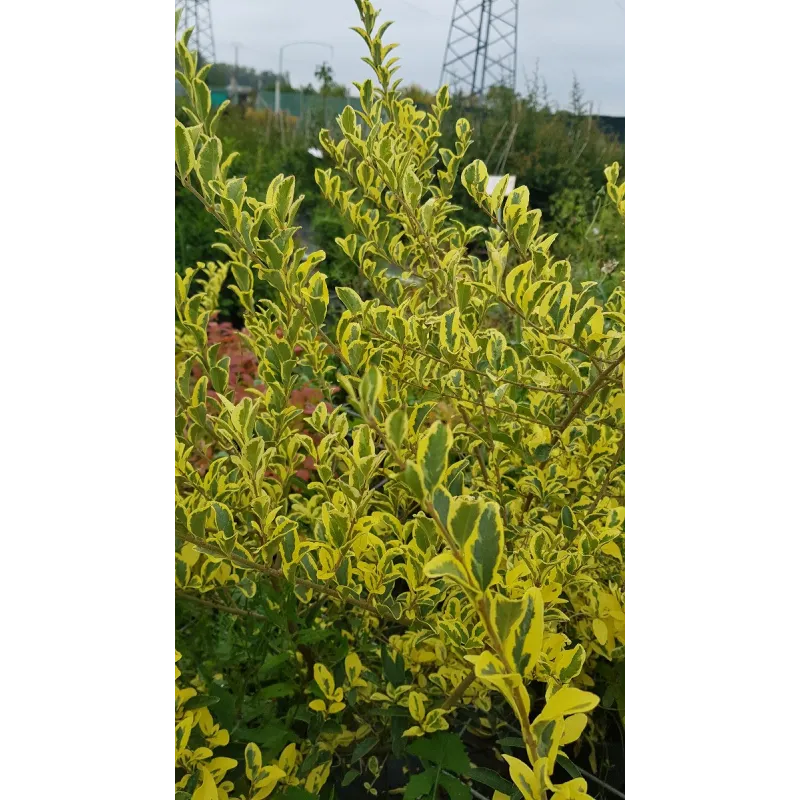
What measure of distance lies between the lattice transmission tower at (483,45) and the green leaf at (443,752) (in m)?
0.88

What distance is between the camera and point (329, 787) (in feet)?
3.14

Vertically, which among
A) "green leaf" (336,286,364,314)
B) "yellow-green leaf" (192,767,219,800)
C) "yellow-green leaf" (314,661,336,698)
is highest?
"green leaf" (336,286,364,314)

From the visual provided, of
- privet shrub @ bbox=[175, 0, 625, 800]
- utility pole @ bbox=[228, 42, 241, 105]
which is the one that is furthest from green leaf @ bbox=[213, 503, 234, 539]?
utility pole @ bbox=[228, 42, 241, 105]

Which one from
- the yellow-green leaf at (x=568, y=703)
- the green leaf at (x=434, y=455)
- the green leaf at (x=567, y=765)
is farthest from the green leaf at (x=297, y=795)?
the green leaf at (x=434, y=455)

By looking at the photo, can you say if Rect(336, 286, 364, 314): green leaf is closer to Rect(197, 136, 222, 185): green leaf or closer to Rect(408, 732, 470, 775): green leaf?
Rect(197, 136, 222, 185): green leaf

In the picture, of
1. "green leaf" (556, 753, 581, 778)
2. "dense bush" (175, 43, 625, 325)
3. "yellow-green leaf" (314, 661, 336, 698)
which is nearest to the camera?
"green leaf" (556, 753, 581, 778)

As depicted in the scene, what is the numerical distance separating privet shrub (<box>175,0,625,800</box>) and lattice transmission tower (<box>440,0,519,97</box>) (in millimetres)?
90

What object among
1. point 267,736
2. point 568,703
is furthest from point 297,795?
point 568,703

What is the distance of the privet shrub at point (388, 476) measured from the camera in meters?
0.68

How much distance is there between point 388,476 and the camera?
86 cm

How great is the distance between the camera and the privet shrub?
2.23 ft
